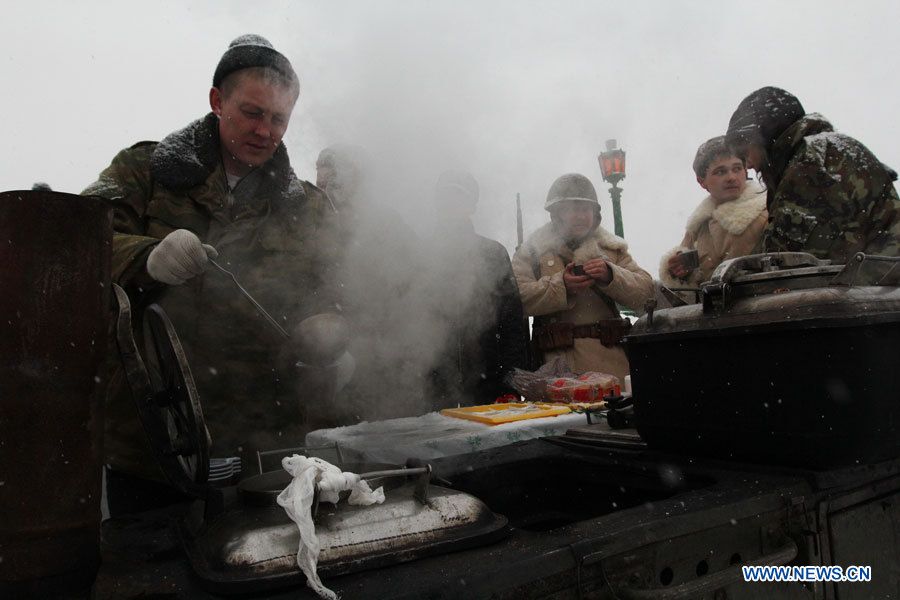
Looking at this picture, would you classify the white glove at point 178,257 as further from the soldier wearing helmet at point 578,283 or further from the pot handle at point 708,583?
the soldier wearing helmet at point 578,283

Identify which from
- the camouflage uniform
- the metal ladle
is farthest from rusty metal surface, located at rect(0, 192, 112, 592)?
the camouflage uniform

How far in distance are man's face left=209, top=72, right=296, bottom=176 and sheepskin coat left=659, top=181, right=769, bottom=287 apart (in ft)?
10.5

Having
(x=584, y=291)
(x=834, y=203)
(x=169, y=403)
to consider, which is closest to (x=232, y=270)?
(x=169, y=403)

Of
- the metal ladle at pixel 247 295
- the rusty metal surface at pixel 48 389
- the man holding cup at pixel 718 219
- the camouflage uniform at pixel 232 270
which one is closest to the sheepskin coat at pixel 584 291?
the man holding cup at pixel 718 219

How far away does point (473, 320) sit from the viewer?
458cm

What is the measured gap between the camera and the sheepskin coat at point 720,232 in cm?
441

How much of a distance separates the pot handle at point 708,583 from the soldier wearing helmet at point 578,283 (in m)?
2.90

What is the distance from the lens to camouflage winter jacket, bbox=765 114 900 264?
297 cm

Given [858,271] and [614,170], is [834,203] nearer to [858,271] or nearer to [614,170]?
[858,271]

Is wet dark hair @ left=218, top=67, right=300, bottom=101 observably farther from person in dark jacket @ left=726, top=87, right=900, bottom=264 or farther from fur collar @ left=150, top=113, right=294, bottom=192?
person in dark jacket @ left=726, top=87, right=900, bottom=264

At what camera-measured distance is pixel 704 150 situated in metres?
4.70

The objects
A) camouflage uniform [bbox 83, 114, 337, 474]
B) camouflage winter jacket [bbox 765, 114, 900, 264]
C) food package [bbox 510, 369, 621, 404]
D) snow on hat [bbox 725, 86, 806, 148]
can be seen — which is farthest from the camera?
food package [bbox 510, 369, 621, 404]

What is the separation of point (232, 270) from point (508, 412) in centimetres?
170

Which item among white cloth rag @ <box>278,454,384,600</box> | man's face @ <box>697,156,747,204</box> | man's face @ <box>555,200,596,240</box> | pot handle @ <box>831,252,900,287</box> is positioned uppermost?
man's face @ <box>697,156,747,204</box>
